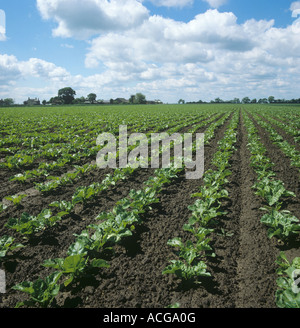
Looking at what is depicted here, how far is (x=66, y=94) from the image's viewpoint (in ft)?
355

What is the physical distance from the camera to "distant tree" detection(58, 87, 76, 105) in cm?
10788

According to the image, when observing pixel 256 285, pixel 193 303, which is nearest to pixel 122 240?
pixel 193 303

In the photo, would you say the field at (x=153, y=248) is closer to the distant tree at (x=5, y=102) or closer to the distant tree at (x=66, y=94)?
the distant tree at (x=5, y=102)

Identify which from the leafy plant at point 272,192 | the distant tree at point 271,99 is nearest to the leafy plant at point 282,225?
the leafy plant at point 272,192

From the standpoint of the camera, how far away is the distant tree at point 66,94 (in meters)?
108

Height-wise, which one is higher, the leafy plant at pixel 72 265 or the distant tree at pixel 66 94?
the distant tree at pixel 66 94

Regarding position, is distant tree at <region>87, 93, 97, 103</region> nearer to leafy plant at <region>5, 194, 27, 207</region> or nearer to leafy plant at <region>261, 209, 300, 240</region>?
leafy plant at <region>5, 194, 27, 207</region>

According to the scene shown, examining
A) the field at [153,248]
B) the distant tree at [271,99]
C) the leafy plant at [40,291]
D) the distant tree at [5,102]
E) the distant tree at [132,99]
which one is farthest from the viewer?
the distant tree at [271,99]

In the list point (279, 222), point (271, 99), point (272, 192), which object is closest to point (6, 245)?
point (279, 222)

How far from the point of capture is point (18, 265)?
153 inches

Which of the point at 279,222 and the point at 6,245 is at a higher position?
the point at 279,222

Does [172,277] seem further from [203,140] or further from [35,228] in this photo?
[203,140]

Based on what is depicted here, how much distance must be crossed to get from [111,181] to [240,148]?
846cm

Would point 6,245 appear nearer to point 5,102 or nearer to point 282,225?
point 282,225
